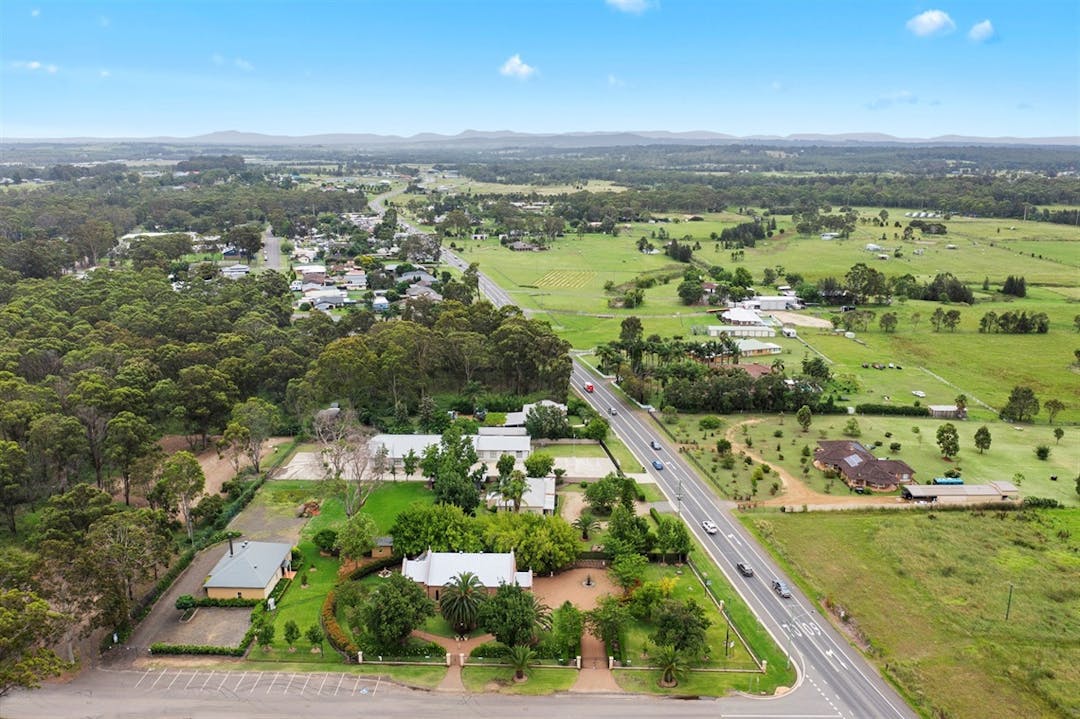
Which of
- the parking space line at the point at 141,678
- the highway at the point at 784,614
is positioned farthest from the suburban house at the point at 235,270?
the parking space line at the point at 141,678

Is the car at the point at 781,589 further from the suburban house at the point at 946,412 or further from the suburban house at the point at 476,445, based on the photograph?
the suburban house at the point at 946,412

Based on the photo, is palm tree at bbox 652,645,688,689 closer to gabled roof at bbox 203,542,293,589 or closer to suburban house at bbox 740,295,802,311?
gabled roof at bbox 203,542,293,589

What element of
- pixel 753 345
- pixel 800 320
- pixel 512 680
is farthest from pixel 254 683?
pixel 800 320

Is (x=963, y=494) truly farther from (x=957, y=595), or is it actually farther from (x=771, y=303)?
(x=771, y=303)

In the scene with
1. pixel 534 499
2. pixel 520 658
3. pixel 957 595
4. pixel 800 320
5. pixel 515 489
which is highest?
pixel 800 320

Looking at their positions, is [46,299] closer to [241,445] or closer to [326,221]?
[241,445]

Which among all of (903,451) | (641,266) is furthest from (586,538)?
(641,266)

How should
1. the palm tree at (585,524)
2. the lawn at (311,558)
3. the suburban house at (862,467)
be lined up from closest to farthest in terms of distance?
the lawn at (311,558) < the palm tree at (585,524) < the suburban house at (862,467)
